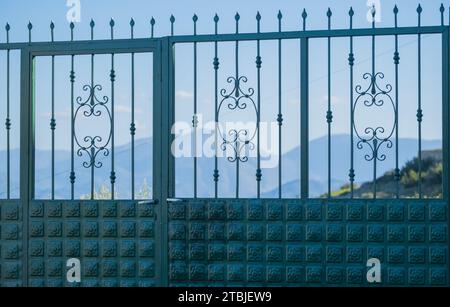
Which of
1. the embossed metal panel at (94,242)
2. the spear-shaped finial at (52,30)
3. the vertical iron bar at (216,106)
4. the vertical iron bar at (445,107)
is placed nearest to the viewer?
the vertical iron bar at (445,107)

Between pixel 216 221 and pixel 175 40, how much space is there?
1.81m

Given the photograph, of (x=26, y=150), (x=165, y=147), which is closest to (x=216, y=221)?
(x=165, y=147)

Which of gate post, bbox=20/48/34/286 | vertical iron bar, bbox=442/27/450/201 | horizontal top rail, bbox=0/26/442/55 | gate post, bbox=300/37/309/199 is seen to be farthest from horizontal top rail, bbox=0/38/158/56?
vertical iron bar, bbox=442/27/450/201

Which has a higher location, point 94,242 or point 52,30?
point 52,30

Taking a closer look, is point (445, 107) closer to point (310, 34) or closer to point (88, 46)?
point (310, 34)

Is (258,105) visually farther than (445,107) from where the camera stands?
Yes

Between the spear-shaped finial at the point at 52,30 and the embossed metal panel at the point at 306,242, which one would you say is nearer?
the embossed metal panel at the point at 306,242

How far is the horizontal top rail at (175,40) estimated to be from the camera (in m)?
5.69

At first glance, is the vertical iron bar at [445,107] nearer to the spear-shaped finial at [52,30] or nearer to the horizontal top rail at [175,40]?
the horizontal top rail at [175,40]

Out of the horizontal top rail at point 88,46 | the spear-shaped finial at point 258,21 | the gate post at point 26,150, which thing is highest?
the spear-shaped finial at point 258,21

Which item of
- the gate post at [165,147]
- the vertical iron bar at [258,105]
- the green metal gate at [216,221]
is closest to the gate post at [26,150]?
the green metal gate at [216,221]

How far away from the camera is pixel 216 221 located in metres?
5.84

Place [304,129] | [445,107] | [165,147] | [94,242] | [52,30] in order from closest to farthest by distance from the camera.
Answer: [445,107]
[304,129]
[165,147]
[94,242]
[52,30]

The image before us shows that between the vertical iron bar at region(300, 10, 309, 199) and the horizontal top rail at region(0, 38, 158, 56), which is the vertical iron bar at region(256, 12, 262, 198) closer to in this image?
the vertical iron bar at region(300, 10, 309, 199)
